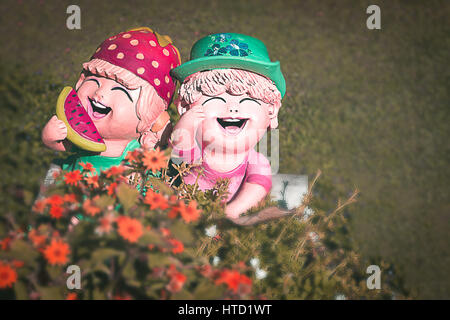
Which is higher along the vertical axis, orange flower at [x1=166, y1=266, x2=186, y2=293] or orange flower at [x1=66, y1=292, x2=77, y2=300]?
orange flower at [x1=166, y1=266, x2=186, y2=293]

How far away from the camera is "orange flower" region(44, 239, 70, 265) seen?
938 millimetres

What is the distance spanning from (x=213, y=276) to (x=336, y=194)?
2249 mm

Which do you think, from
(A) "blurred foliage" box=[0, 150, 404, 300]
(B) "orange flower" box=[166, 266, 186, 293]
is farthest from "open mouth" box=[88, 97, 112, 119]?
(B) "orange flower" box=[166, 266, 186, 293]

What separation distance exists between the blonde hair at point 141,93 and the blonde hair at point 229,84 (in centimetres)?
18

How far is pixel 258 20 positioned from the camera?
12.7 feet

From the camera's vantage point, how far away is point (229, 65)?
5.84 feet

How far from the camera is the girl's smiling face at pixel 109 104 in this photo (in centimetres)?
181

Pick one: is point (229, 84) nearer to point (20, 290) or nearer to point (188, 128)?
point (188, 128)

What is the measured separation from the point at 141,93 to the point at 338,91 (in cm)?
287

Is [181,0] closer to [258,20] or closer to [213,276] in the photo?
[258,20]

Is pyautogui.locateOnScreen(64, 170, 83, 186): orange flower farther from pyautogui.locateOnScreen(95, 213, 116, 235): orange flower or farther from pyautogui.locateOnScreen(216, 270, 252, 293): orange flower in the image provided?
pyautogui.locateOnScreen(216, 270, 252, 293): orange flower

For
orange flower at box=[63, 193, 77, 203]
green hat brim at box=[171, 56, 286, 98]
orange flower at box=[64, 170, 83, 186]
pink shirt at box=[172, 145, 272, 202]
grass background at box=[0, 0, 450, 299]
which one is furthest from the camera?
grass background at box=[0, 0, 450, 299]

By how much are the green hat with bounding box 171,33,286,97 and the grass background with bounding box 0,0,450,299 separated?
140cm
